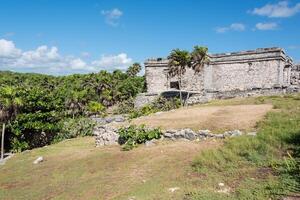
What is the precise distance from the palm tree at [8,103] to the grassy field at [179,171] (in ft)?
31.4

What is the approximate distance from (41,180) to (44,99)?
55.7 ft

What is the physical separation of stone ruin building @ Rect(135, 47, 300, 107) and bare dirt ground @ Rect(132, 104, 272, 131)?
31.3 feet

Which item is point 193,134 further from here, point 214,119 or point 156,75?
point 156,75

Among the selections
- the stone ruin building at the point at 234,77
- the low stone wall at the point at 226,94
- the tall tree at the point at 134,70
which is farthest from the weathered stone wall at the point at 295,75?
the tall tree at the point at 134,70

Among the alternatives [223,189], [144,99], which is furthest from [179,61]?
[223,189]

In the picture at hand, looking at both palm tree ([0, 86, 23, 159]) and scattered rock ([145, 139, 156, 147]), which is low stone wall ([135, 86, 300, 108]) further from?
scattered rock ([145, 139, 156, 147])

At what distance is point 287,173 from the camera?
1040 cm

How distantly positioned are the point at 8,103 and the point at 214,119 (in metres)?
16.2

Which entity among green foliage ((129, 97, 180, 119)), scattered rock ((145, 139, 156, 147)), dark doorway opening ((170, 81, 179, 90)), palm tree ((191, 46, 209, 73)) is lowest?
scattered rock ((145, 139, 156, 147))

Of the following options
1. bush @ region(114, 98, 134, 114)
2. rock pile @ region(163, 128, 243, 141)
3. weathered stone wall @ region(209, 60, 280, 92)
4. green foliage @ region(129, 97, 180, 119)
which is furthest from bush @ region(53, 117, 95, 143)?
weathered stone wall @ region(209, 60, 280, 92)

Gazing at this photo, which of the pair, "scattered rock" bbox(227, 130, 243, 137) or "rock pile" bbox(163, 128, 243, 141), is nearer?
"scattered rock" bbox(227, 130, 243, 137)

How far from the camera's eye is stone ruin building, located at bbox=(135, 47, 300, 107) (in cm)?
3241

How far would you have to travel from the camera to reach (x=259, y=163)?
1182cm

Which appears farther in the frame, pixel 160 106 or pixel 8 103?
pixel 160 106
